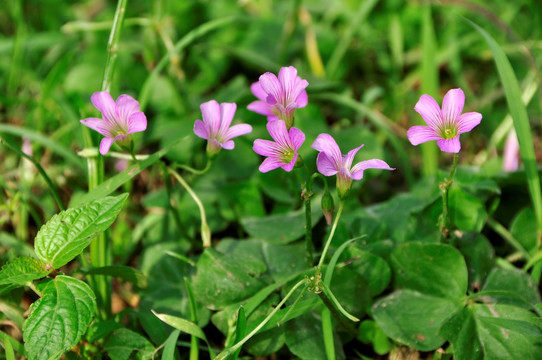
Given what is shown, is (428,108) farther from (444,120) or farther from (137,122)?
(137,122)

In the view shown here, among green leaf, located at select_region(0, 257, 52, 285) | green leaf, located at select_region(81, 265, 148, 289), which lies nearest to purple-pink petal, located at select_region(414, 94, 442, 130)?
green leaf, located at select_region(81, 265, 148, 289)

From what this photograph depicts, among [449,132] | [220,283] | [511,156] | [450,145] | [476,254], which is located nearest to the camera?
[450,145]

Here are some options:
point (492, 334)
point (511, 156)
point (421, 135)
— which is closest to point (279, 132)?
point (421, 135)

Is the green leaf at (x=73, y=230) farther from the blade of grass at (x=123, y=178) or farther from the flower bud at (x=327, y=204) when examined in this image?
the flower bud at (x=327, y=204)

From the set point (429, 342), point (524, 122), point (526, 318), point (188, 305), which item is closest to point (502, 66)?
point (524, 122)

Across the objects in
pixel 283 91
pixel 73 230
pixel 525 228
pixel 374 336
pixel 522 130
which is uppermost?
pixel 283 91
